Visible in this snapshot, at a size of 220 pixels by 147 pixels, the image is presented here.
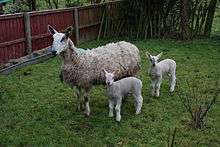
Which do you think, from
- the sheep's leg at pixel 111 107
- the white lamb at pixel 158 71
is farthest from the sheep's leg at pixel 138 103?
the white lamb at pixel 158 71

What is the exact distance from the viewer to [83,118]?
25.0ft

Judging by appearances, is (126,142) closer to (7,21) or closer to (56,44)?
(56,44)

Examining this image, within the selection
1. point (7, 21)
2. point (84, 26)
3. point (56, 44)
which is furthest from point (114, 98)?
point (84, 26)

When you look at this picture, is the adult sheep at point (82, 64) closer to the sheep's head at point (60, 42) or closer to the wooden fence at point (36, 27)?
the sheep's head at point (60, 42)

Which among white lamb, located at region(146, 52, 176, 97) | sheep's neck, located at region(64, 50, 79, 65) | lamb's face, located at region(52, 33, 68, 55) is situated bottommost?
white lamb, located at region(146, 52, 176, 97)

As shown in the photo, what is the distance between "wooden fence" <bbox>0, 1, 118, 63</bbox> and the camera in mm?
12422

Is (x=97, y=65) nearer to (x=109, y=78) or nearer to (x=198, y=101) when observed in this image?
(x=109, y=78)

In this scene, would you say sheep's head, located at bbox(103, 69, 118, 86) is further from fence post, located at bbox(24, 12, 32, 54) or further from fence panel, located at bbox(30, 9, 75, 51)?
fence panel, located at bbox(30, 9, 75, 51)

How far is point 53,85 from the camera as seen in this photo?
9938 millimetres

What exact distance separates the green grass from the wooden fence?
178cm

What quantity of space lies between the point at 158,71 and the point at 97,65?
1360mm

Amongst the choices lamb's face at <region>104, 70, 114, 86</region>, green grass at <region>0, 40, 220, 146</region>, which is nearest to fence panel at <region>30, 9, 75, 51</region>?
green grass at <region>0, 40, 220, 146</region>

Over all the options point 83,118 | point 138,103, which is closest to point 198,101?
point 138,103

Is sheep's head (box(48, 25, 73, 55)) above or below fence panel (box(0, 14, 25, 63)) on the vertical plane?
above
